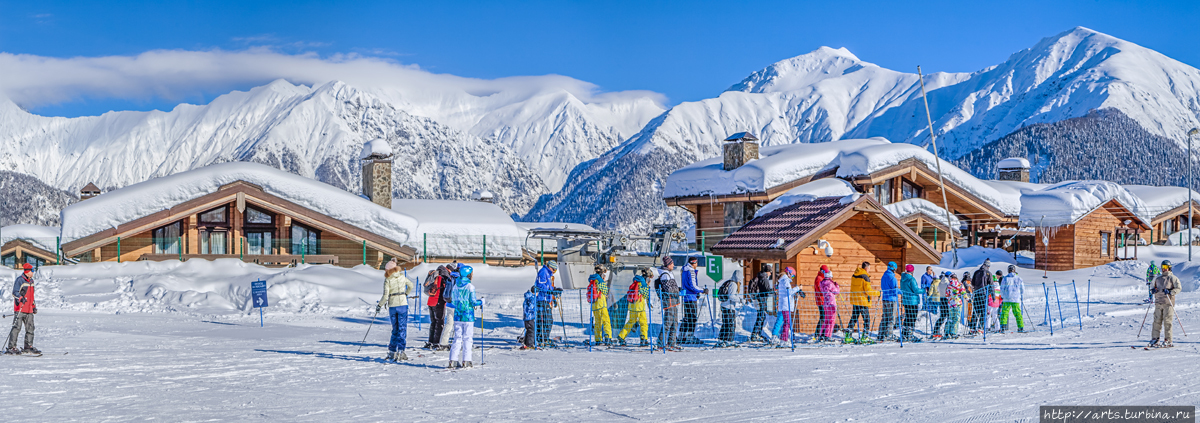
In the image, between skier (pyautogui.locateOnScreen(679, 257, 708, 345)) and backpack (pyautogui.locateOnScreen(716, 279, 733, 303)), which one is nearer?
skier (pyautogui.locateOnScreen(679, 257, 708, 345))

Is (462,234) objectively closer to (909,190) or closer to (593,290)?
(909,190)

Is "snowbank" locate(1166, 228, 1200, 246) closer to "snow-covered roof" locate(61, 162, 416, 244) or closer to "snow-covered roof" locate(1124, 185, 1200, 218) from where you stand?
"snow-covered roof" locate(1124, 185, 1200, 218)

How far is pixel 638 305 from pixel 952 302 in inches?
216

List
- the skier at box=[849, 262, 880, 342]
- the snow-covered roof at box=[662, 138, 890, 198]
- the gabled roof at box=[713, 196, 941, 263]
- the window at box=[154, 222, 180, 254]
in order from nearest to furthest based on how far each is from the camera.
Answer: the skier at box=[849, 262, 880, 342], the gabled roof at box=[713, 196, 941, 263], the window at box=[154, 222, 180, 254], the snow-covered roof at box=[662, 138, 890, 198]

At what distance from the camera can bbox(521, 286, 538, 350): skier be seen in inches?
543

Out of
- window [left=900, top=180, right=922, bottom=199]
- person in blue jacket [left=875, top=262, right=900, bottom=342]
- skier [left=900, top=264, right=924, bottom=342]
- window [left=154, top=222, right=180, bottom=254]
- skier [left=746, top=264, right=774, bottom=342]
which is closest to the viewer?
skier [left=746, top=264, right=774, bottom=342]

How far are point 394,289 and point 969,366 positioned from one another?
722 centimetres

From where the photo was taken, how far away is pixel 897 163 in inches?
1388

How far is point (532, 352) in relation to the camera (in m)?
13.4

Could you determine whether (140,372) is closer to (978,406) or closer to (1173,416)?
(978,406)

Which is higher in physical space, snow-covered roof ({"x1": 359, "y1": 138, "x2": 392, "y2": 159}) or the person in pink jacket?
snow-covered roof ({"x1": 359, "y1": 138, "x2": 392, "y2": 159})

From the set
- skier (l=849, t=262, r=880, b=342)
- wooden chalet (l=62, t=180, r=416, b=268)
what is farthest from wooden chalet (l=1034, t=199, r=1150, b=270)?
wooden chalet (l=62, t=180, r=416, b=268)

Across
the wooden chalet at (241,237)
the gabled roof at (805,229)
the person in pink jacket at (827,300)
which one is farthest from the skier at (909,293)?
the wooden chalet at (241,237)

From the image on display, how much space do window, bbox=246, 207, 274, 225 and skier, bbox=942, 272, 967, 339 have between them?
21153mm
